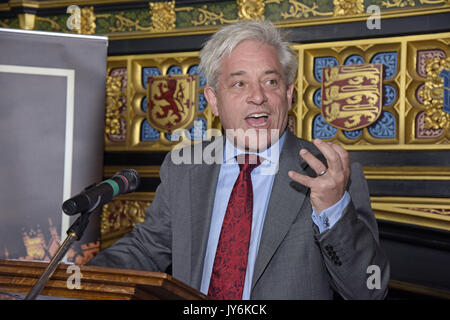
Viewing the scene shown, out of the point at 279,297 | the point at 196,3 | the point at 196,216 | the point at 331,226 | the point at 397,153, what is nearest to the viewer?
the point at 331,226

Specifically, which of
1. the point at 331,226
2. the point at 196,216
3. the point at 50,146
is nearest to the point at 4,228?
the point at 50,146

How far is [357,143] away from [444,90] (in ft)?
1.61

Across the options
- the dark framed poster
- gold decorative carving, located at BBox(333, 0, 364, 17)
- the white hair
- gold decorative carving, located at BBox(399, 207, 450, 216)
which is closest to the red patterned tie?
the white hair

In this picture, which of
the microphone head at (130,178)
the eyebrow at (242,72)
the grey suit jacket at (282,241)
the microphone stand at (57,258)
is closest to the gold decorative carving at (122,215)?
the grey suit jacket at (282,241)

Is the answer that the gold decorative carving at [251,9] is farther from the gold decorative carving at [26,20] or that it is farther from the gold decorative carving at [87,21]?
the gold decorative carving at [26,20]

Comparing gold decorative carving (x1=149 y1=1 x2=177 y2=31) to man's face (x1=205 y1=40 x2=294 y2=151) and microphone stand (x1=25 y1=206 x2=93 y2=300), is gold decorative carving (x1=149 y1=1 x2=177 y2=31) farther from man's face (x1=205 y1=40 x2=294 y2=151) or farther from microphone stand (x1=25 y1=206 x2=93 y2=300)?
microphone stand (x1=25 y1=206 x2=93 y2=300)

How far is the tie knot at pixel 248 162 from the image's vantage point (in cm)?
168

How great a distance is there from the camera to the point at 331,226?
50.4 inches

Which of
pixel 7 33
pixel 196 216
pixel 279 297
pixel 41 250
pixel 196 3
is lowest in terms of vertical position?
pixel 41 250

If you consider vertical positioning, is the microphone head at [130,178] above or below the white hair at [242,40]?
below

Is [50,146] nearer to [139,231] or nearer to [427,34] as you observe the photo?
[139,231]

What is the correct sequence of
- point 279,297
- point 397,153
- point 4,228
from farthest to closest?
1. point 397,153
2. point 4,228
3. point 279,297

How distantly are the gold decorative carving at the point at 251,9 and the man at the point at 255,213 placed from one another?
3.82ft

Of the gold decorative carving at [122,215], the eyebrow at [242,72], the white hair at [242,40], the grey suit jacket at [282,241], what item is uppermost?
the white hair at [242,40]
